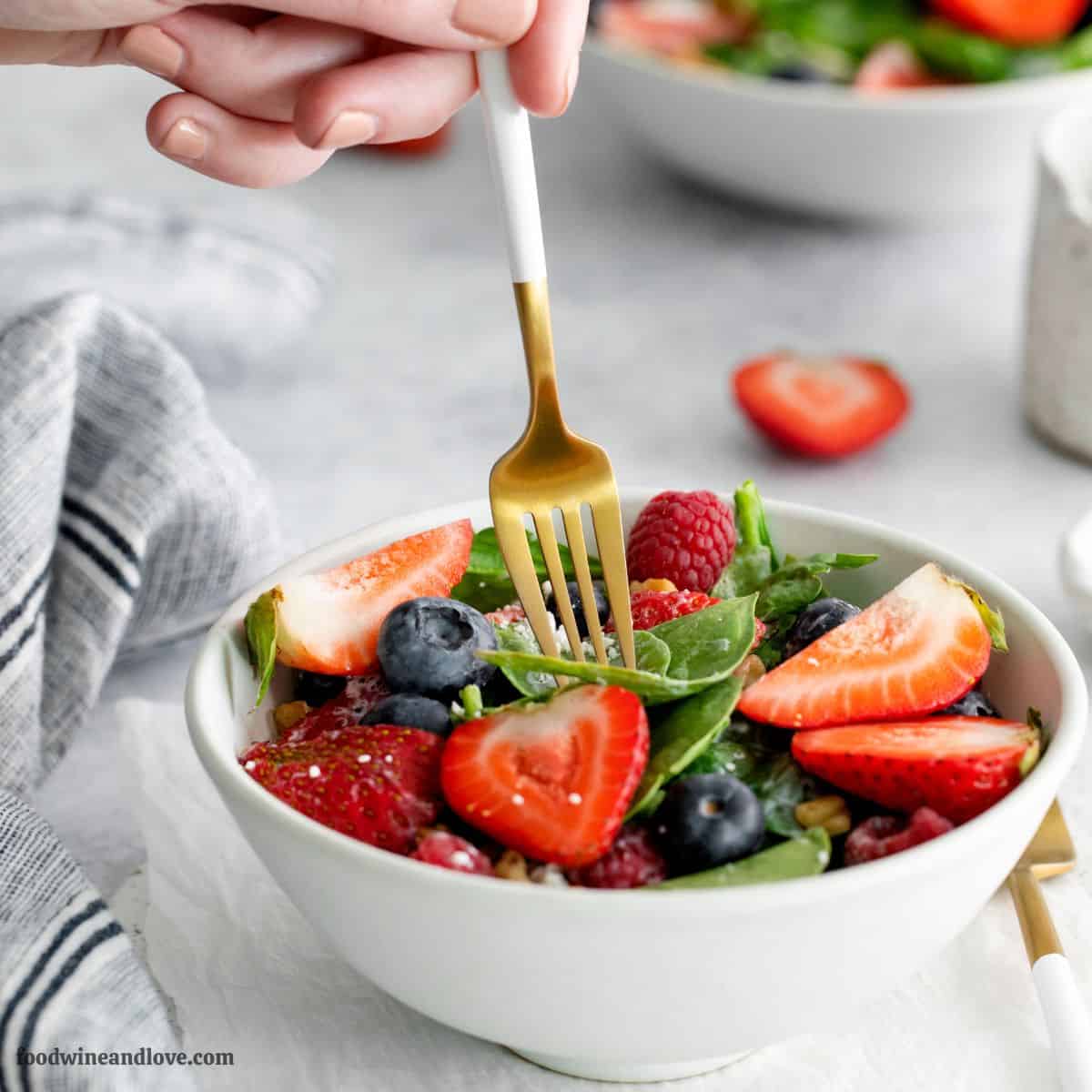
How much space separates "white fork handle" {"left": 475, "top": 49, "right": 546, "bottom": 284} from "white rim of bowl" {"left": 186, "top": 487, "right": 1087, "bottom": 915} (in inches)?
9.7

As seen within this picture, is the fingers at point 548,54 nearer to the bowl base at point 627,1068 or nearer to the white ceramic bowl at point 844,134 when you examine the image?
the bowl base at point 627,1068

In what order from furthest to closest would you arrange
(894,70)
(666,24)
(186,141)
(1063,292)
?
(666,24)
(894,70)
(1063,292)
(186,141)

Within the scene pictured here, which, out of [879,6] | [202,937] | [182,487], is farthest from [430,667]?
[879,6]

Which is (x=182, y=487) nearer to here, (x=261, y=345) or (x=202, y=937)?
(x=202, y=937)

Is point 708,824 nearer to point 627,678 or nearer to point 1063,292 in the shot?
point 627,678

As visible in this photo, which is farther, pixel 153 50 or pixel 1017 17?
pixel 1017 17

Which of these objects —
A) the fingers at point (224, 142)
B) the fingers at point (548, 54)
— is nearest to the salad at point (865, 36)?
the fingers at point (224, 142)

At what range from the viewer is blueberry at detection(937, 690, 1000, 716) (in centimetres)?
89

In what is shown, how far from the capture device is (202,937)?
95 centimetres

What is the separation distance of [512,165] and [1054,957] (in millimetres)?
566

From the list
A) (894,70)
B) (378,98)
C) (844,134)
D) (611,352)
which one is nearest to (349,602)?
(378,98)

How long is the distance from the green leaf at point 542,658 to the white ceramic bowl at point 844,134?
3.65ft

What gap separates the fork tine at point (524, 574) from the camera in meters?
0.91

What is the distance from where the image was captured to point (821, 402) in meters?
1.66
